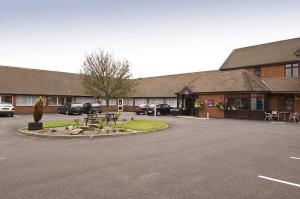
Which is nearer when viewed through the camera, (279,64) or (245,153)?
(245,153)

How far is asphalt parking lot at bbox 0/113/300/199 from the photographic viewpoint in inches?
236

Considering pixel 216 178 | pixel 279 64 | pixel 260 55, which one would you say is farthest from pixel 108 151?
pixel 260 55

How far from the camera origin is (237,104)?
101ft

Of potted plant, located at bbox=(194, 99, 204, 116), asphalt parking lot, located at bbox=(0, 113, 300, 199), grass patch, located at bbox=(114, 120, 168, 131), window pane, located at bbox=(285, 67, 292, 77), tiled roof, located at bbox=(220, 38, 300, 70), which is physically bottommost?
asphalt parking lot, located at bbox=(0, 113, 300, 199)

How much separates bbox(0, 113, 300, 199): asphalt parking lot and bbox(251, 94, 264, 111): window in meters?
18.5

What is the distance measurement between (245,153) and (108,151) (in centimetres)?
524

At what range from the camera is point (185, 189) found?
6.15 m

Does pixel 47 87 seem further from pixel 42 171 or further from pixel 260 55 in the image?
pixel 42 171

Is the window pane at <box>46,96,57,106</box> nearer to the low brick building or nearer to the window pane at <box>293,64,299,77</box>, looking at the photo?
the low brick building

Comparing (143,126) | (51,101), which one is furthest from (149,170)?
(51,101)

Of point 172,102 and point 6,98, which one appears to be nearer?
Result: point 6,98

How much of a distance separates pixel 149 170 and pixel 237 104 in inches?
991

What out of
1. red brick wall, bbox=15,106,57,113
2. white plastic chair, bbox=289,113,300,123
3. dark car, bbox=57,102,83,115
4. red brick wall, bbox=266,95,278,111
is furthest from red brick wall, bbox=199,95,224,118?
red brick wall, bbox=15,106,57,113

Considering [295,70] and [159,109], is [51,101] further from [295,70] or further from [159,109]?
[295,70]
